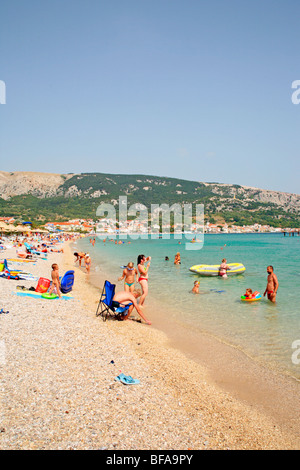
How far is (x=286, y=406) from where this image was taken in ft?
16.5

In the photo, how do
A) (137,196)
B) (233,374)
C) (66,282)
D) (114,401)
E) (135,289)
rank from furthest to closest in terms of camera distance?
(137,196) → (66,282) → (135,289) → (233,374) → (114,401)

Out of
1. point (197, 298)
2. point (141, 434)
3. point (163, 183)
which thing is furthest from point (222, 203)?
→ point (141, 434)

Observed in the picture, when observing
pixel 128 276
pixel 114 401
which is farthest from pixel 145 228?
pixel 114 401

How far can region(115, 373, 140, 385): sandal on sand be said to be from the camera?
4.96 metres

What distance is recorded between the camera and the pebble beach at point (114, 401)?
3.57 m

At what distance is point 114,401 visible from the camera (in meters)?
4.36

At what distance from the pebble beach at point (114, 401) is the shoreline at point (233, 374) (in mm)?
38

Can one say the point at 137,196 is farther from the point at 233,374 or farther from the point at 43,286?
the point at 233,374

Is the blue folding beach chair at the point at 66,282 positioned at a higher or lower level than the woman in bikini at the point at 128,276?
lower

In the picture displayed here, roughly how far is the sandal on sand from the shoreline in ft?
2.68

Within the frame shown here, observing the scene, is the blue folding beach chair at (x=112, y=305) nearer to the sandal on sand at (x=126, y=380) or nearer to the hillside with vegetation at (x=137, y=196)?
the sandal on sand at (x=126, y=380)

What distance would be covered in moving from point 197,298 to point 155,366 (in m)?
7.68

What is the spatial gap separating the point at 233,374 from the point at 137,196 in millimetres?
155498

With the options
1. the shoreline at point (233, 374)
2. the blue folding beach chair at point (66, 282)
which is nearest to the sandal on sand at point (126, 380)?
the shoreline at point (233, 374)
